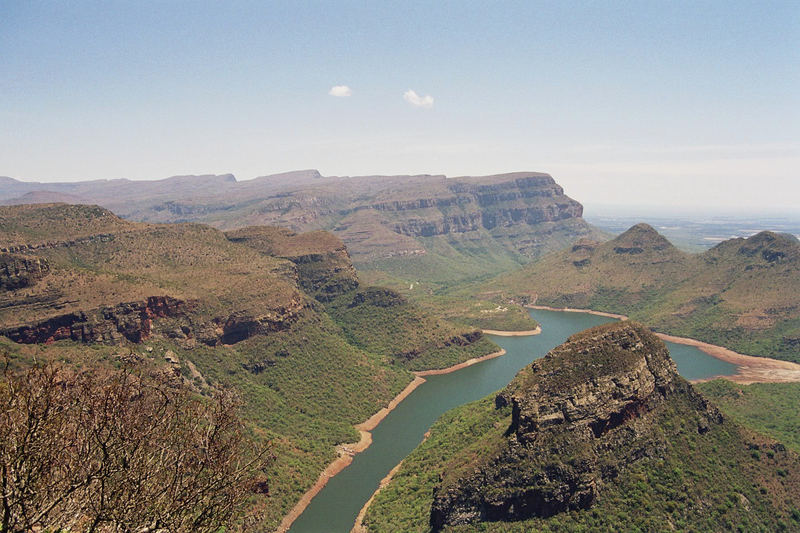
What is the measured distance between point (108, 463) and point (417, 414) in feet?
328

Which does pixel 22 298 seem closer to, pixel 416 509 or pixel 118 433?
pixel 416 509

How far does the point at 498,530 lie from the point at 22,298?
90.0 m

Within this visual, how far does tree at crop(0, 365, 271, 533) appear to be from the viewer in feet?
62.6

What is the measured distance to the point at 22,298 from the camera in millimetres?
91688

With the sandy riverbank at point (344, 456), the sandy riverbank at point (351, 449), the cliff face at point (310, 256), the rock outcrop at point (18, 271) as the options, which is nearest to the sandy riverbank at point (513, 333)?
the sandy riverbank at point (351, 449)

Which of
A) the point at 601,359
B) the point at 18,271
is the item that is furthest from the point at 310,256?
the point at 601,359

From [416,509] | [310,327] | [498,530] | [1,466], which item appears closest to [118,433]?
[1,466]

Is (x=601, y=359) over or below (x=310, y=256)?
below

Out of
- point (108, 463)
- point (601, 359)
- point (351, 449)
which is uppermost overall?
point (108, 463)

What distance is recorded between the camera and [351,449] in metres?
97.8

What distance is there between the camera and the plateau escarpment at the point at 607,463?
2340 inches

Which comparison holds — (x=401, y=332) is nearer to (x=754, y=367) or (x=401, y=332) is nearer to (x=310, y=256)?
(x=310, y=256)

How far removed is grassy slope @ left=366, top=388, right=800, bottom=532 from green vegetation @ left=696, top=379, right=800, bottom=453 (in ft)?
83.1

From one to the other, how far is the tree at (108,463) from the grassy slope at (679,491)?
46.7m
